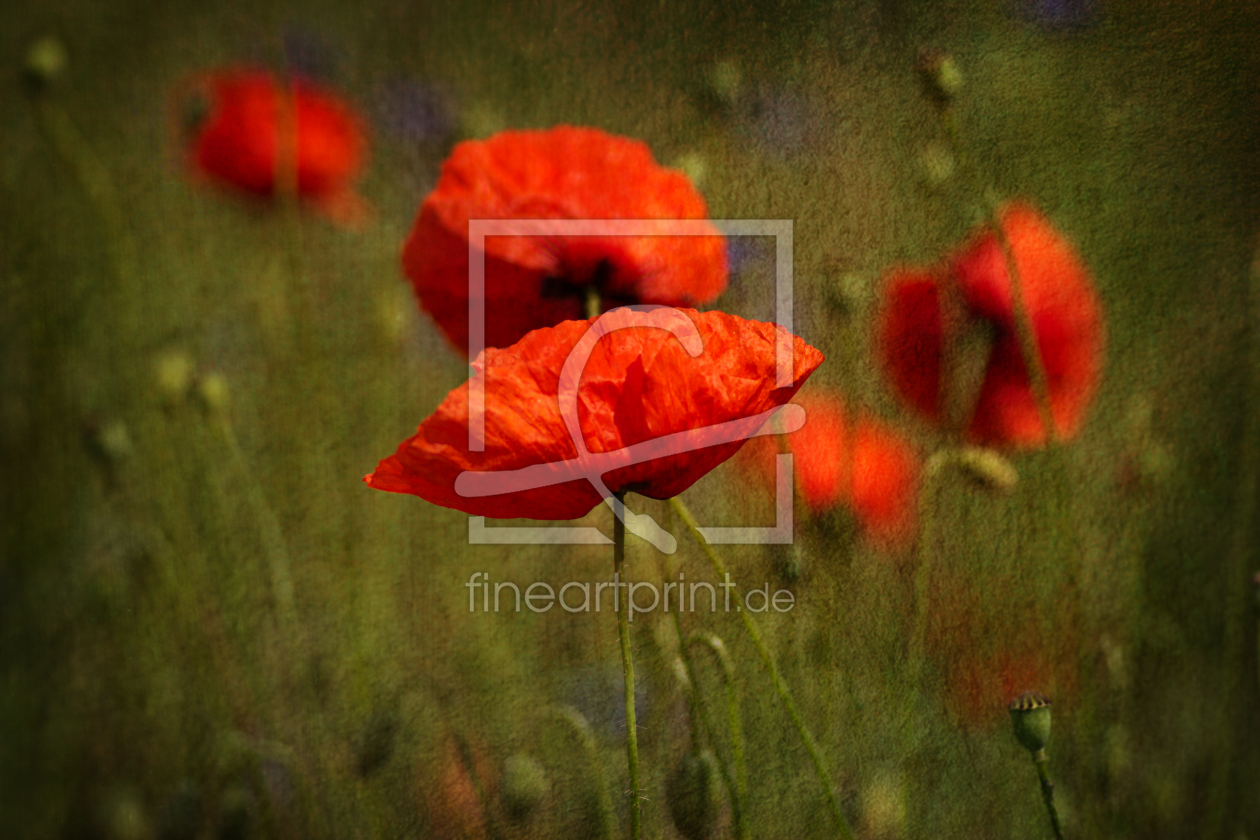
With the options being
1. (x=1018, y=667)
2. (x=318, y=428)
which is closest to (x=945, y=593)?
(x=1018, y=667)

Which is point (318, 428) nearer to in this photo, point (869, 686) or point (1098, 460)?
point (869, 686)

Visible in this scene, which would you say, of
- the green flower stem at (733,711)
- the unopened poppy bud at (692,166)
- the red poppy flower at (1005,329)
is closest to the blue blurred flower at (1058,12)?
the red poppy flower at (1005,329)

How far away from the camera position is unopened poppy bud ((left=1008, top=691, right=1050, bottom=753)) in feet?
1.52

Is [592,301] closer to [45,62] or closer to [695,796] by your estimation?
[695,796]

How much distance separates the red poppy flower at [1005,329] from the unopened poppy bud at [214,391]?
0.53 m

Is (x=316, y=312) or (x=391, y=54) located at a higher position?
(x=391, y=54)

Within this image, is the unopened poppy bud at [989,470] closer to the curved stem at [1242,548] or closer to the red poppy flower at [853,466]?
the red poppy flower at [853,466]

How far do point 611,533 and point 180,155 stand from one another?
0.48 metres

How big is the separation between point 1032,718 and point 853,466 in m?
0.21

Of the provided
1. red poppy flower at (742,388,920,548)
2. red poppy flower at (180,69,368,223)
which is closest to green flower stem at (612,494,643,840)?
red poppy flower at (742,388,920,548)

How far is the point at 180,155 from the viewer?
28.2 inches

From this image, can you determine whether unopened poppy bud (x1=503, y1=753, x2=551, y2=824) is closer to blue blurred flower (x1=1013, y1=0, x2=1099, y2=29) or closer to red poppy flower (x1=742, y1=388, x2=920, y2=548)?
red poppy flower (x1=742, y1=388, x2=920, y2=548)

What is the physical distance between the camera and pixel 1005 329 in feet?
2.03

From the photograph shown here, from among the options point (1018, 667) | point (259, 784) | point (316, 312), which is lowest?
point (259, 784)
